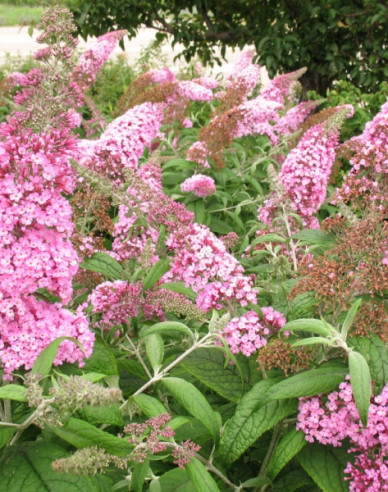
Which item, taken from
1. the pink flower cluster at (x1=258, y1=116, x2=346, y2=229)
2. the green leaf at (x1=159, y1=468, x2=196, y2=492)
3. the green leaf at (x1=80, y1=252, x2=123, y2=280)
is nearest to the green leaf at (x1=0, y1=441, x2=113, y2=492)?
the green leaf at (x1=159, y1=468, x2=196, y2=492)

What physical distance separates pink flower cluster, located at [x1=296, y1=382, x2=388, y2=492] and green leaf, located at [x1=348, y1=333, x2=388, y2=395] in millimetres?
68

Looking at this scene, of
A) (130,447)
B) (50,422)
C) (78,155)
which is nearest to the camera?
(50,422)

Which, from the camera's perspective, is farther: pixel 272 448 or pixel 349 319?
pixel 272 448

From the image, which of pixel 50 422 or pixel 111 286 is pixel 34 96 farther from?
pixel 50 422

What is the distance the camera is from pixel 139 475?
187 centimetres

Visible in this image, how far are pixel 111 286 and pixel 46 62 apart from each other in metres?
1.01

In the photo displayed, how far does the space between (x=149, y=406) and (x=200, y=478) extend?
0.28 m

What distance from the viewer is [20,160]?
6.50 ft

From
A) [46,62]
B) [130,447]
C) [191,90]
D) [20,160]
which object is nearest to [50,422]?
[130,447]

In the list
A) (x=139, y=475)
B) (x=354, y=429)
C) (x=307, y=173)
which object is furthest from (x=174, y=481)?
(x=307, y=173)

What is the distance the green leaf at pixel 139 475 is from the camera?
1.85 meters

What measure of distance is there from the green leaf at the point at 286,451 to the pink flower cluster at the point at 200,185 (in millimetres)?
2248

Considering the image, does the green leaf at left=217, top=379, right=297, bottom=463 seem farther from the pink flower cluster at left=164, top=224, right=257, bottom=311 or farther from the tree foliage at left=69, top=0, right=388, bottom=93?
the tree foliage at left=69, top=0, right=388, bottom=93

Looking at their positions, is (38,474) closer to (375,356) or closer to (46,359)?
(46,359)
